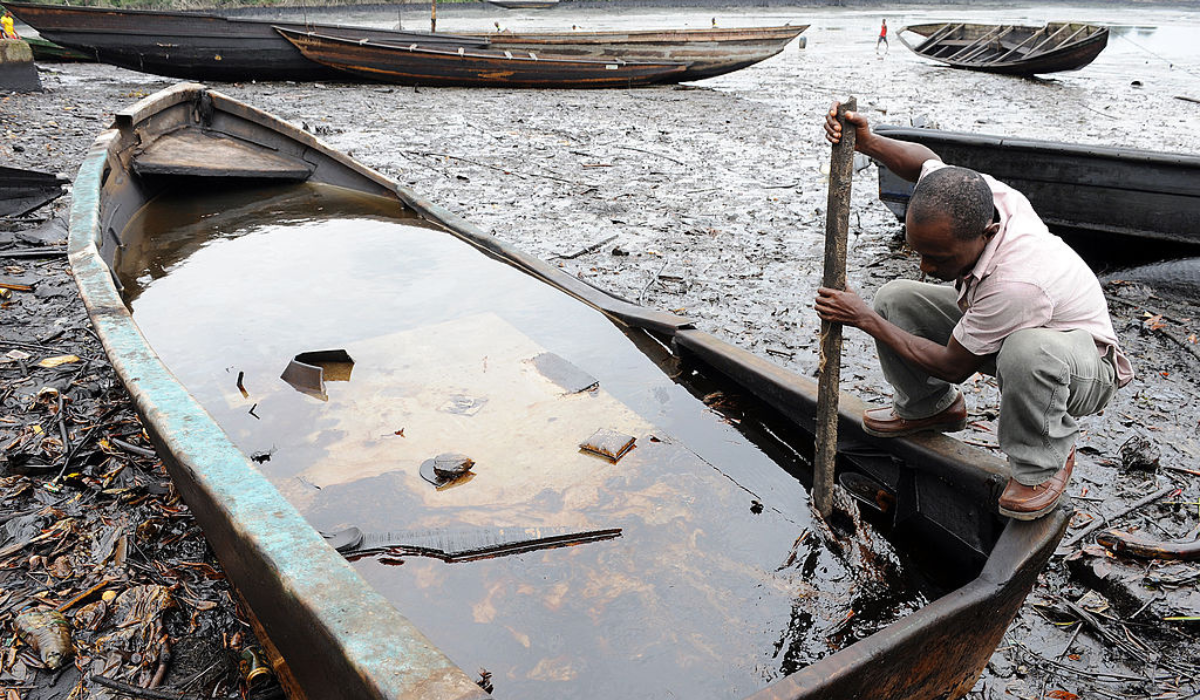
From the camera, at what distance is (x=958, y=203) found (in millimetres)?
2182

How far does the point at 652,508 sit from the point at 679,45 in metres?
13.7

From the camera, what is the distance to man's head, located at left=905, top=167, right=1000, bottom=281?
7.15 feet

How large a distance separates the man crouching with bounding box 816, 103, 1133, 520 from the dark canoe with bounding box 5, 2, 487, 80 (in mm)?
13409

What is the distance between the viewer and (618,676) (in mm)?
2059

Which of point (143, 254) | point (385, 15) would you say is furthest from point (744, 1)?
point (143, 254)

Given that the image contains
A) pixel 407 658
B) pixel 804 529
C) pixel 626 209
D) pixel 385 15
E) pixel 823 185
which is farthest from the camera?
pixel 385 15

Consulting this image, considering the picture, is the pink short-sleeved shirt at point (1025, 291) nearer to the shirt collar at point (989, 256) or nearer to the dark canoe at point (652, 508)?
the shirt collar at point (989, 256)

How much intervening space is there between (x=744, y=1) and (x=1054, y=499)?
4943cm

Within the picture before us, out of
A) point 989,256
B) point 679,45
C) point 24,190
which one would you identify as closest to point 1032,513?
point 989,256

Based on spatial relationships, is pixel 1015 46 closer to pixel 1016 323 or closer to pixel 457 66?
pixel 457 66

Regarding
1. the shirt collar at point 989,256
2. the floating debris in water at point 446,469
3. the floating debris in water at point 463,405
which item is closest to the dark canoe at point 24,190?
the floating debris in water at point 463,405

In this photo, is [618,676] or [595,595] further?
[595,595]

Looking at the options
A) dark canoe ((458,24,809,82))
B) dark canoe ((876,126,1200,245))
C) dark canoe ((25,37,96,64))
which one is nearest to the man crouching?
dark canoe ((876,126,1200,245))

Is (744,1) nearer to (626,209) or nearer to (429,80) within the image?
(429,80)
